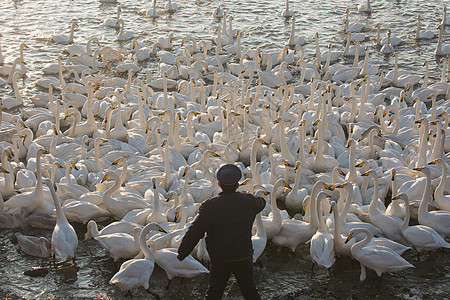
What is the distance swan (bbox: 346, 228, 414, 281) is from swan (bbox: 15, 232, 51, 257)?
4.48 m

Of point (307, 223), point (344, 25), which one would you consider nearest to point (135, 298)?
point (307, 223)

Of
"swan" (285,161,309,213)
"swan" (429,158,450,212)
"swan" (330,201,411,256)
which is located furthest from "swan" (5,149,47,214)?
"swan" (429,158,450,212)

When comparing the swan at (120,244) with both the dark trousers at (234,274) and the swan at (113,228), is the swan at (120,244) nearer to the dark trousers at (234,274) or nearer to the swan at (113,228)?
the swan at (113,228)

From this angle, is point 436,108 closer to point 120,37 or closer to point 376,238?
point 376,238

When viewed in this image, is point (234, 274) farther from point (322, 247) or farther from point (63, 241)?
point (63, 241)

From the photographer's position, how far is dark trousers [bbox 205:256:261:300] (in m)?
6.16

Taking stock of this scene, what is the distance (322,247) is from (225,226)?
2.70 meters

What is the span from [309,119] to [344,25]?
31.4 ft

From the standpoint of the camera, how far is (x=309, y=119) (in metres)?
13.2

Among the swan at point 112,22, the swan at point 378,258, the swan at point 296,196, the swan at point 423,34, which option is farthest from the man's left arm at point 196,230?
the swan at point 112,22

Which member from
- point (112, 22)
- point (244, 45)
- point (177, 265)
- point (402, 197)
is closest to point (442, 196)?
point (402, 197)

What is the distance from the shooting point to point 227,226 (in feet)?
19.6

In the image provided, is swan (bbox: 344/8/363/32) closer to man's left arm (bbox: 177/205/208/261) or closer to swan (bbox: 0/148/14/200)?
swan (bbox: 0/148/14/200)

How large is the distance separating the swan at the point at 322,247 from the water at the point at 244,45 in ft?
1.06
